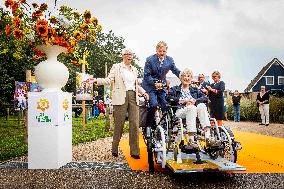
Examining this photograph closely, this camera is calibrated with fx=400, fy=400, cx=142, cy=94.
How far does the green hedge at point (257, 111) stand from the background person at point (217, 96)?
10550 mm

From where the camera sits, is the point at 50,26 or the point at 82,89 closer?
the point at 50,26

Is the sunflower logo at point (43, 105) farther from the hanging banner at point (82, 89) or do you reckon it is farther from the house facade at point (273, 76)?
the house facade at point (273, 76)

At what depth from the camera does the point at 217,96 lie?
438 inches

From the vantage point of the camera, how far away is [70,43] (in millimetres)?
6770

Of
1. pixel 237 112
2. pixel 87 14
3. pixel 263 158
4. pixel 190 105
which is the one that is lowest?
pixel 263 158

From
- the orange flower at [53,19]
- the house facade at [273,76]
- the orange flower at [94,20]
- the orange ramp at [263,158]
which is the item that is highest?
the house facade at [273,76]

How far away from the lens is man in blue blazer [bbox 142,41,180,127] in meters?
6.94

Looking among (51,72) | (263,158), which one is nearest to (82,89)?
(51,72)

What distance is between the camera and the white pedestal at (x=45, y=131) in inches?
247

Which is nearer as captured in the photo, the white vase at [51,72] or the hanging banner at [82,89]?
the white vase at [51,72]

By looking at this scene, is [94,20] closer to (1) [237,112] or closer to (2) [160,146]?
(2) [160,146]

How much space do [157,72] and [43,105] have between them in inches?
80.8

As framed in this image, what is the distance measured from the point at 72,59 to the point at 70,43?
1.23 metres

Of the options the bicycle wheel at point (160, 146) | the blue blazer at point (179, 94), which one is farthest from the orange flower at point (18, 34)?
the bicycle wheel at point (160, 146)
